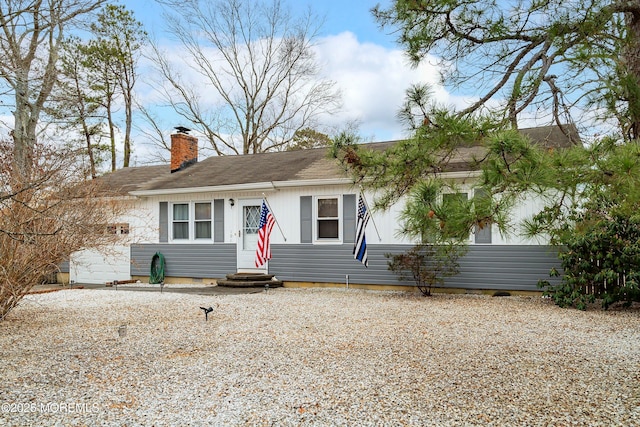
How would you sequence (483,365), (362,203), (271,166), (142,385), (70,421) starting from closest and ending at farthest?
(70,421), (142,385), (483,365), (362,203), (271,166)

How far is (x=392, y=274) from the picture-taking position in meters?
11.5

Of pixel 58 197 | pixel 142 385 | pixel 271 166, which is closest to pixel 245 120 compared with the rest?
pixel 271 166

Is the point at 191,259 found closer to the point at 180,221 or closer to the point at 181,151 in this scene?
the point at 180,221

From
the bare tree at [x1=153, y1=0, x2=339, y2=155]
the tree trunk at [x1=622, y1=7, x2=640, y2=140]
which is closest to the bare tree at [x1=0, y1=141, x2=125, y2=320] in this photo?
the tree trunk at [x1=622, y1=7, x2=640, y2=140]

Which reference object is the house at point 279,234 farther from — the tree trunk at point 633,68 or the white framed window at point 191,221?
the tree trunk at point 633,68

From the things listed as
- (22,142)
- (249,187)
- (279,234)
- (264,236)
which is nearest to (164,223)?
(249,187)

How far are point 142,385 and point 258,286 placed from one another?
25.4 ft

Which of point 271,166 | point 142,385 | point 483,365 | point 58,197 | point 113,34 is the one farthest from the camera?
point 113,34

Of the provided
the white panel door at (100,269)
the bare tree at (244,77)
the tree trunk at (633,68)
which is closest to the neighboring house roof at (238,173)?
the white panel door at (100,269)

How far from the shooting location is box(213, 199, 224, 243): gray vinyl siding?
1318 cm

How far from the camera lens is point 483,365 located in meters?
5.14

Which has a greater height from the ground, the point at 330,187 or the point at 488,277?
the point at 330,187

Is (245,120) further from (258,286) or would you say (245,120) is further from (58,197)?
(58,197)

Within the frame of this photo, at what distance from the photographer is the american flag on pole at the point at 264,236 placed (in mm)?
11688
